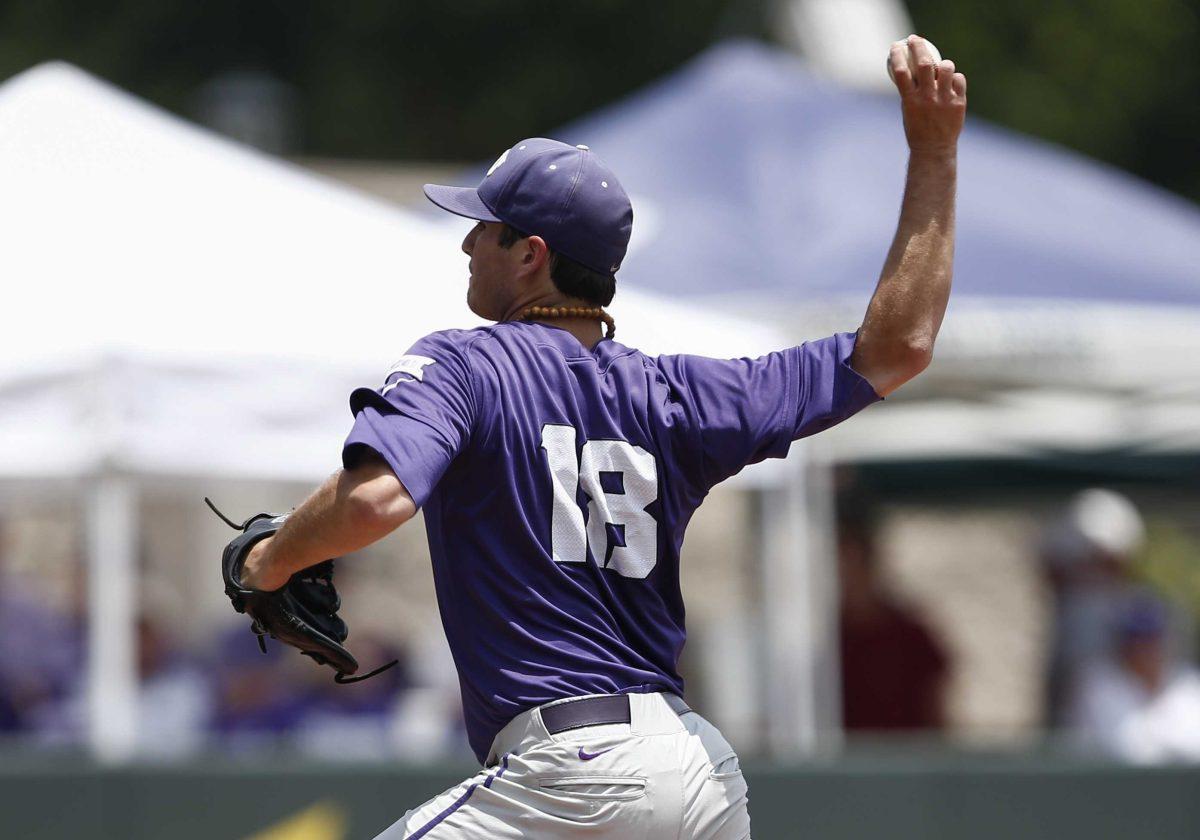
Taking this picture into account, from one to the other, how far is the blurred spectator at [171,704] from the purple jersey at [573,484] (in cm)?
→ 479

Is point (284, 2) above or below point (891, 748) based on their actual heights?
above

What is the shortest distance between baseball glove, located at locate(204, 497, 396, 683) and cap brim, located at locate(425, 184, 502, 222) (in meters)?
0.64

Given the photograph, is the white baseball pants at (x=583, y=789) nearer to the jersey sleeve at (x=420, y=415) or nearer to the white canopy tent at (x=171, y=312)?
the jersey sleeve at (x=420, y=415)

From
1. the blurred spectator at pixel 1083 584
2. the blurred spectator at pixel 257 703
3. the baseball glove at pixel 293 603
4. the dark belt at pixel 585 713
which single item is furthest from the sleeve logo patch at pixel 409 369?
the blurred spectator at pixel 1083 584

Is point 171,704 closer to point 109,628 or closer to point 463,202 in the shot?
point 109,628

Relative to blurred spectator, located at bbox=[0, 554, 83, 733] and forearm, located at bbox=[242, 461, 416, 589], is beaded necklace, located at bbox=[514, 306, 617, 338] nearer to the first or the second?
forearm, located at bbox=[242, 461, 416, 589]

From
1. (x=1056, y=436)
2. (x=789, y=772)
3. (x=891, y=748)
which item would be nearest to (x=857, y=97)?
(x=1056, y=436)

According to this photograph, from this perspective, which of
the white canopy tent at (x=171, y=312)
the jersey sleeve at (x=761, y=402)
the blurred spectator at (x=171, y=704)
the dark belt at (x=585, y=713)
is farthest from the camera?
the blurred spectator at (x=171, y=704)

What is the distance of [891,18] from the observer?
1350cm

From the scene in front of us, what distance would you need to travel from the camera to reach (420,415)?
3035 mm

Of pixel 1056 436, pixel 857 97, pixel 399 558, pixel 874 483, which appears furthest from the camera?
pixel 399 558

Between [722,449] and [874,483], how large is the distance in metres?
9.31

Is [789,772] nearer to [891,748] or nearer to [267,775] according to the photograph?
[891,748]

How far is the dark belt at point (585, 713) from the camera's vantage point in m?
3.19
